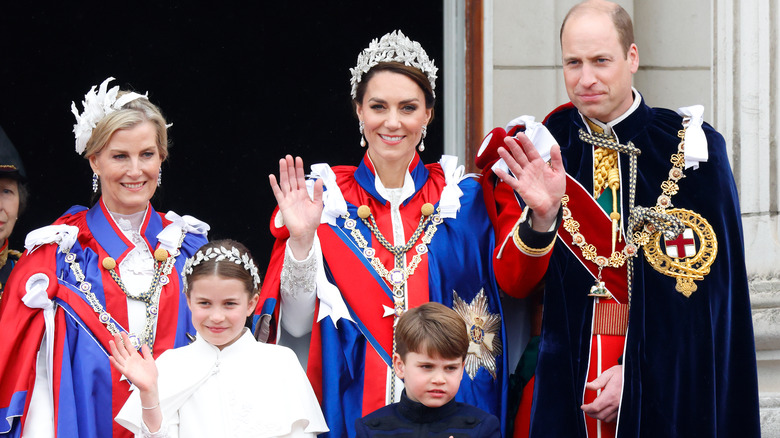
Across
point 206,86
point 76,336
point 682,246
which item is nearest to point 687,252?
point 682,246

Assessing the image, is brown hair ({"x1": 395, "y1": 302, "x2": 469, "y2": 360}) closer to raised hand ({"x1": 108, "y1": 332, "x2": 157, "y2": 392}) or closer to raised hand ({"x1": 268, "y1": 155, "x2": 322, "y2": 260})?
raised hand ({"x1": 268, "y1": 155, "x2": 322, "y2": 260})

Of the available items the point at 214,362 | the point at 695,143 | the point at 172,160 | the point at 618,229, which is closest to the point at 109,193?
the point at 214,362

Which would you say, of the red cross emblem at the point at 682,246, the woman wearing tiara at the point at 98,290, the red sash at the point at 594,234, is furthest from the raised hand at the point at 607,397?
the woman wearing tiara at the point at 98,290

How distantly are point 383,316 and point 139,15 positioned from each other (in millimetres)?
4894

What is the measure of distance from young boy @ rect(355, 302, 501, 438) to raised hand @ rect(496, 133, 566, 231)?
1.57 ft

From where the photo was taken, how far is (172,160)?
8125mm

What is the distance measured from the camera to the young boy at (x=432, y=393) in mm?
3240

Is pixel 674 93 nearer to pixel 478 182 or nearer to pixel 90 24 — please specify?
pixel 478 182

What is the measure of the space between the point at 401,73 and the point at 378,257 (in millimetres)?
637

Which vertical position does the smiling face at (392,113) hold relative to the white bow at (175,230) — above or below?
above

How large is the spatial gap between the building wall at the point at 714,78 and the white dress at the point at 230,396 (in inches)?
85.9

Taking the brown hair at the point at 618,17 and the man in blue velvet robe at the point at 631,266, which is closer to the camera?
the man in blue velvet robe at the point at 631,266

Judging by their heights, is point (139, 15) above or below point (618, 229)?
above

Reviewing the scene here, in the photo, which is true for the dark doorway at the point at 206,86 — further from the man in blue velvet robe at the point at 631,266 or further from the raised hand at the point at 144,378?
the raised hand at the point at 144,378
